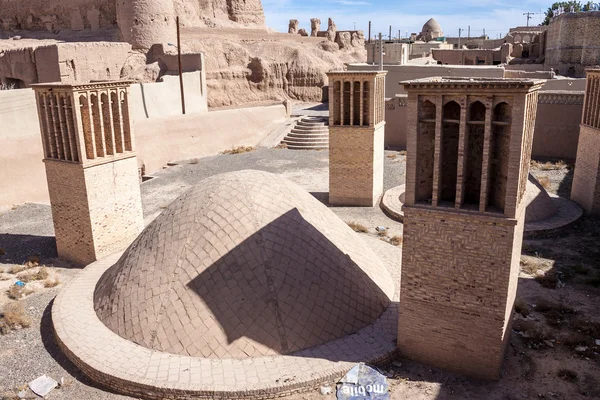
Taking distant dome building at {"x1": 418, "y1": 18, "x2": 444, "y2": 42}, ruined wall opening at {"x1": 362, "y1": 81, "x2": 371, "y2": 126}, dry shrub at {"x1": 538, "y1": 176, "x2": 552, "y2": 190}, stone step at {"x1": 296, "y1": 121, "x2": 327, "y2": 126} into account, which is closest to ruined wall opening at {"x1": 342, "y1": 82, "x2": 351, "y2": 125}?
ruined wall opening at {"x1": 362, "y1": 81, "x2": 371, "y2": 126}

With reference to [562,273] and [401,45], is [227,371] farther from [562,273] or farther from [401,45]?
[401,45]

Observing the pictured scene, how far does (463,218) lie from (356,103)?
29.3ft

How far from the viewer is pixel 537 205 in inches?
526

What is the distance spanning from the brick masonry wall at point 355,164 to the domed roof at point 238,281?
20.6 ft

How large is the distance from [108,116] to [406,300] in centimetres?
776

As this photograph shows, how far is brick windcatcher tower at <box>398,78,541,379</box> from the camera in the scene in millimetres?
6539

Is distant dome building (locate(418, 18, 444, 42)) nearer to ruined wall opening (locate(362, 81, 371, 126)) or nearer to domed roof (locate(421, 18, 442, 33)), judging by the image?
domed roof (locate(421, 18, 442, 33))

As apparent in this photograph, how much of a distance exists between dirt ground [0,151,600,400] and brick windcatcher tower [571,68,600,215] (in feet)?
3.74

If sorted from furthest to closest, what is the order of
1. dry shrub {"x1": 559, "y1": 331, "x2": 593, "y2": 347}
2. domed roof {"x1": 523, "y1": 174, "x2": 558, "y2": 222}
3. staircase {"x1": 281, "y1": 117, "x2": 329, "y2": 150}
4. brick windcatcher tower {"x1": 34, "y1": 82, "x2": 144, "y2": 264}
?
staircase {"x1": 281, "y1": 117, "x2": 329, "y2": 150}, domed roof {"x1": 523, "y1": 174, "x2": 558, "y2": 222}, brick windcatcher tower {"x1": 34, "y1": 82, "x2": 144, "y2": 264}, dry shrub {"x1": 559, "y1": 331, "x2": 593, "y2": 347}

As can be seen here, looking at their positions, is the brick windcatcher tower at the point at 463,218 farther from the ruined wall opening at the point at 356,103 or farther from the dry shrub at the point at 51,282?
the ruined wall opening at the point at 356,103

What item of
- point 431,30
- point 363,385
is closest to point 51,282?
point 363,385

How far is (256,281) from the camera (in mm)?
7672

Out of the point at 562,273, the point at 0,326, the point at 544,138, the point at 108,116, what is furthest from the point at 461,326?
the point at 544,138

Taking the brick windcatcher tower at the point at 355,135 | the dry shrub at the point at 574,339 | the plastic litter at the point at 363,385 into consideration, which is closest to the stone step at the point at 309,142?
the brick windcatcher tower at the point at 355,135
